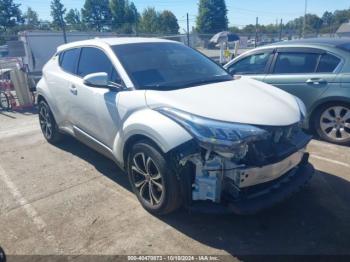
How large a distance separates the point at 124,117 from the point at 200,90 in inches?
34.2

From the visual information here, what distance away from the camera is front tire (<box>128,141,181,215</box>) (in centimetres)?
296

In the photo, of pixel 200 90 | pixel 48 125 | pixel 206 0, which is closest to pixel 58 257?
pixel 200 90

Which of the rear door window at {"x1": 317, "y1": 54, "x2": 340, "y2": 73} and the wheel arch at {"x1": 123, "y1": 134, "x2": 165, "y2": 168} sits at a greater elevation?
the rear door window at {"x1": 317, "y1": 54, "x2": 340, "y2": 73}

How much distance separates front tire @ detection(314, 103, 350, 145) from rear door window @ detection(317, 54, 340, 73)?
575mm

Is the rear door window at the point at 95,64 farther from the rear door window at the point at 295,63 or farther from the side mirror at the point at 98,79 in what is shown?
the rear door window at the point at 295,63

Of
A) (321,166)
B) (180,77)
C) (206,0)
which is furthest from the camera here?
(206,0)

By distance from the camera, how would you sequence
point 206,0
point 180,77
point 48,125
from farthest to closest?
point 206,0
point 48,125
point 180,77

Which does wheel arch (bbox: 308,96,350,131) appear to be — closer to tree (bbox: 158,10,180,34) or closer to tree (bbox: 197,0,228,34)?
tree (bbox: 158,10,180,34)

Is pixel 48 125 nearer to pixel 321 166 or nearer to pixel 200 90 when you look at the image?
pixel 200 90

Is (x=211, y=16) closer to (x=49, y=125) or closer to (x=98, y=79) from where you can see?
(x=49, y=125)

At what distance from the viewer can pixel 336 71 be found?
5035mm

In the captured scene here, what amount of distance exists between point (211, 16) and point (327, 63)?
70232 mm

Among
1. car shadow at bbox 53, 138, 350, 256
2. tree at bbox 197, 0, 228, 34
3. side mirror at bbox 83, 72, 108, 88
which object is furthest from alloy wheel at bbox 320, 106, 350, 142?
tree at bbox 197, 0, 228, 34

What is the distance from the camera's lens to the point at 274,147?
9.70 feet
